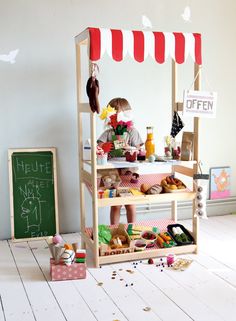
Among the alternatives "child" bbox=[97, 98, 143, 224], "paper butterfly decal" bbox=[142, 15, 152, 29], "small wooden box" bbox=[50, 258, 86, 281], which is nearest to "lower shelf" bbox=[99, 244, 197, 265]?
"small wooden box" bbox=[50, 258, 86, 281]

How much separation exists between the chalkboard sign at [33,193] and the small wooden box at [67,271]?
890 mm

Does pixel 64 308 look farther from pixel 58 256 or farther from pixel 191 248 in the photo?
pixel 191 248

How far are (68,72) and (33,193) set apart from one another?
1051mm

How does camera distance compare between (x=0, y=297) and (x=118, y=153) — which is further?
(x=118, y=153)

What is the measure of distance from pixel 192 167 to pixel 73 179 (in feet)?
3.47

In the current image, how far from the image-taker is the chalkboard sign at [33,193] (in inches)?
134

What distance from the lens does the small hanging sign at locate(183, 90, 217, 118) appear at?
9.30 feet

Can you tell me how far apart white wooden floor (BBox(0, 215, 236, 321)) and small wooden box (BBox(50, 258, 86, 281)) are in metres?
0.04

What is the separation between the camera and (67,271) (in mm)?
2598

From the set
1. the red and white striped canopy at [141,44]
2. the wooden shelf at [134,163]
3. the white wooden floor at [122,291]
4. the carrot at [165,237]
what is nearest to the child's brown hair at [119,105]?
the wooden shelf at [134,163]

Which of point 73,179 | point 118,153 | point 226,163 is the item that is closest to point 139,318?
point 118,153

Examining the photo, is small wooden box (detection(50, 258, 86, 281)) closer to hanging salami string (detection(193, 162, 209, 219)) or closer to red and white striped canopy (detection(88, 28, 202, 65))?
hanging salami string (detection(193, 162, 209, 219))

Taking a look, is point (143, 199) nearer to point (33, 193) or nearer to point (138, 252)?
point (138, 252)

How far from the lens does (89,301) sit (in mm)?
2314
